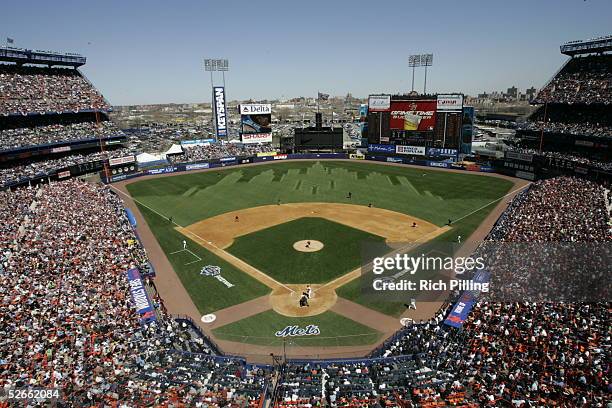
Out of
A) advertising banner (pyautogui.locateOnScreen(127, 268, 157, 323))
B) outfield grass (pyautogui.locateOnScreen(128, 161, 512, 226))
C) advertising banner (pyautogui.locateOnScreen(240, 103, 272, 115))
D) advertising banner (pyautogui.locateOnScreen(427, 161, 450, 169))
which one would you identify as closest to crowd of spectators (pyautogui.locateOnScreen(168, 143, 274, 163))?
advertising banner (pyautogui.locateOnScreen(240, 103, 272, 115))

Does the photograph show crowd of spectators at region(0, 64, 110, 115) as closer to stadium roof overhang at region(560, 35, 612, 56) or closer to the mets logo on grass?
the mets logo on grass

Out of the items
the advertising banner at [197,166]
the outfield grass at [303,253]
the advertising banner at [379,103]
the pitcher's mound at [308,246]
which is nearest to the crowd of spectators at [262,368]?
the outfield grass at [303,253]

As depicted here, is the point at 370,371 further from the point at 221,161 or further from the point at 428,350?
the point at 221,161

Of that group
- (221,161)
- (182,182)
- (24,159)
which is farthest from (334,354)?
(221,161)

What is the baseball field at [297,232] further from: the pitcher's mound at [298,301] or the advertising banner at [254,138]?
the advertising banner at [254,138]

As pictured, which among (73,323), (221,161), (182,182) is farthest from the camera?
(221,161)

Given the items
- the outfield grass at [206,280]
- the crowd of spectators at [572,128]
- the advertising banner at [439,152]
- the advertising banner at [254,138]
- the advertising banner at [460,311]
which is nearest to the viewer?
the advertising banner at [460,311]

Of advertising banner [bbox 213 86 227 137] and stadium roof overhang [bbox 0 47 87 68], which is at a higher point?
stadium roof overhang [bbox 0 47 87 68]
